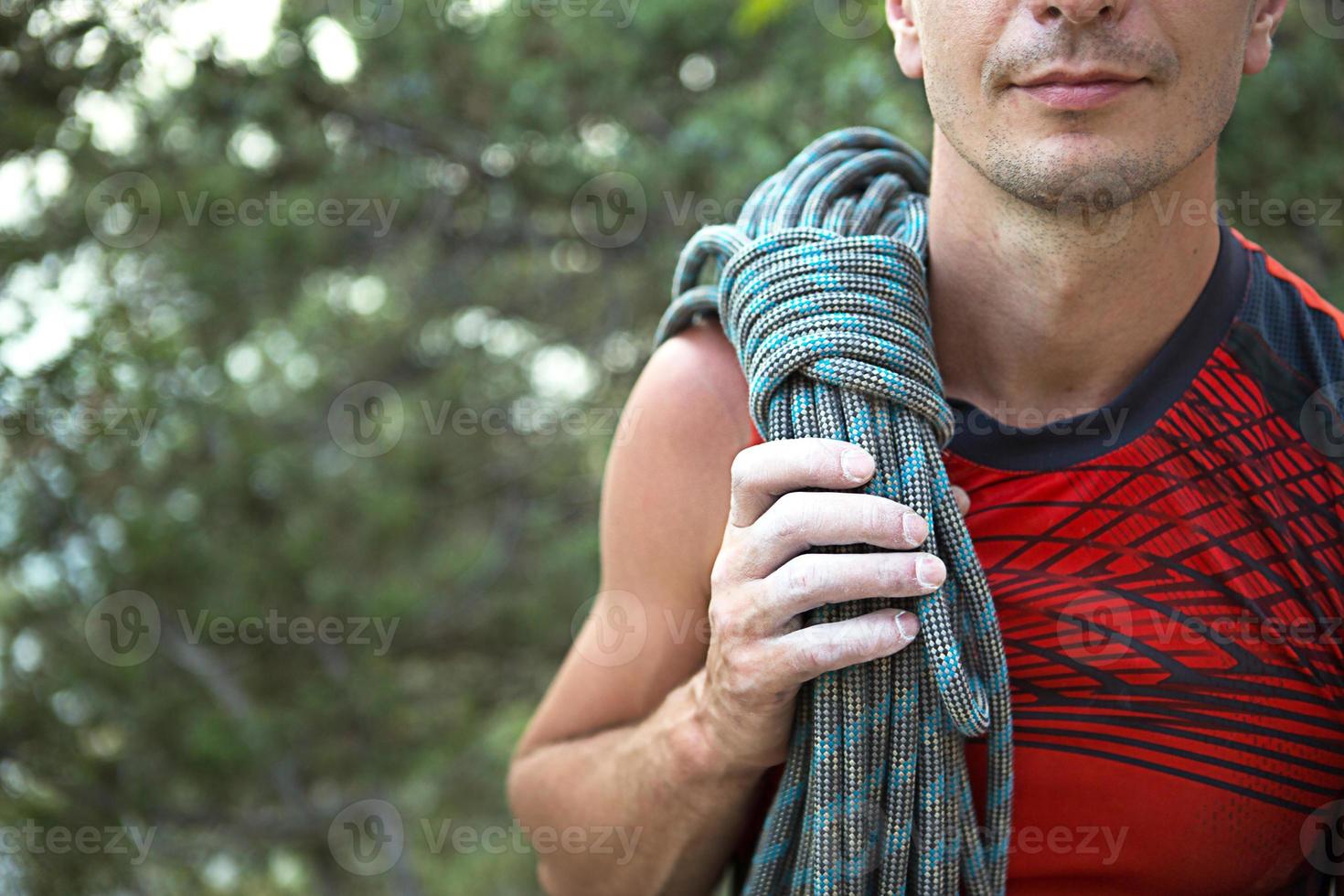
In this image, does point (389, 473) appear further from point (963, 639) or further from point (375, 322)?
point (963, 639)

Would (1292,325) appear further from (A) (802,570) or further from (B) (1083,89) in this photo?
(A) (802,570)

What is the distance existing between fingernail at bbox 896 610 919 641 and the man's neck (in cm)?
→ 38

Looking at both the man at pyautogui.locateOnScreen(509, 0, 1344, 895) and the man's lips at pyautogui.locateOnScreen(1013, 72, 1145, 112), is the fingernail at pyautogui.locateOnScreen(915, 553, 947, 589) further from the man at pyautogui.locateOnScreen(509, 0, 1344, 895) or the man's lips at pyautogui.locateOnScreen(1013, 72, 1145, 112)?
the man's lips at pyautogui.locateOnScreen(1013, 72, 1145, 112)

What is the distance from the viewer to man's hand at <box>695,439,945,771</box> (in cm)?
134

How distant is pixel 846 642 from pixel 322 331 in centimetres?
336

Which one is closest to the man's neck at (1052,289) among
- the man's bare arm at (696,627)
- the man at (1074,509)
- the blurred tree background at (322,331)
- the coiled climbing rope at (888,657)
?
the man at (1074,509)


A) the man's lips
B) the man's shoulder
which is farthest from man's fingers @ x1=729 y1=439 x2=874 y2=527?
the man's shoulder

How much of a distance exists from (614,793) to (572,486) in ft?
10.9

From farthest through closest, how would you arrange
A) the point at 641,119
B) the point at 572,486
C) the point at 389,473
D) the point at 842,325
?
the point at 572,486
the point at 389,473
the point at 641,119
the point at 842,325

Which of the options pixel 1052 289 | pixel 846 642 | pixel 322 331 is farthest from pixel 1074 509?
pixel 322 331

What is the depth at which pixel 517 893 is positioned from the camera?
5832mm

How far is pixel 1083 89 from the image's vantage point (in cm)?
139

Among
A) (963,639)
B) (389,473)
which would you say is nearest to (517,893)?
(389,473)

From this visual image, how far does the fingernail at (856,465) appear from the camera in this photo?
1.35 metres
